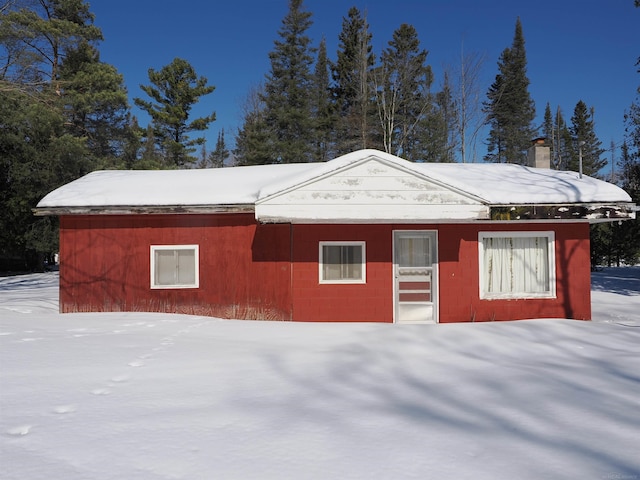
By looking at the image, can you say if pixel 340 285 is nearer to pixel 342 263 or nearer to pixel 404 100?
pixel 342 263

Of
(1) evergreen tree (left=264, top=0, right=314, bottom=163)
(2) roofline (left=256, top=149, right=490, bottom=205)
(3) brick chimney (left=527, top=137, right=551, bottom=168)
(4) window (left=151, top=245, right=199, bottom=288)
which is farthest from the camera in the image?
(1) evergreen tree (left=264, top=0, right=314, bottom=163)

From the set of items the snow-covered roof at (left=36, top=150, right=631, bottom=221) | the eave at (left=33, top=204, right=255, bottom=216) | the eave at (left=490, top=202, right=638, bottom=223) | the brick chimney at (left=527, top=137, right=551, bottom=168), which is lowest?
the eave at (left=490, top=202, right=638, bottom=223)

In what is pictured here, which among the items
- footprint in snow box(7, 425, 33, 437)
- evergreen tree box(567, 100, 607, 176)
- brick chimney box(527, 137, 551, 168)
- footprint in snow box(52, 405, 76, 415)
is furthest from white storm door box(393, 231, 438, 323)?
evergreen tree box(567, 100, 607, 176)

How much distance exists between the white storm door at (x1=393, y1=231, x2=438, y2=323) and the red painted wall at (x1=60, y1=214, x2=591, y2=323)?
0.20 m

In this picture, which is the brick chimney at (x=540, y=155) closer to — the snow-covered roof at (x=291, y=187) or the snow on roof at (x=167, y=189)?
the snow-covered roof at (x=291, y=187)

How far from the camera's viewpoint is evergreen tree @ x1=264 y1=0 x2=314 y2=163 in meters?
30.8

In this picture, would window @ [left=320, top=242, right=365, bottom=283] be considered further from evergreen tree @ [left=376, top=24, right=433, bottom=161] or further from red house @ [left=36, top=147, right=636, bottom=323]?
evergreen tree @ [left=376, top=24, right=433, bottom=161]

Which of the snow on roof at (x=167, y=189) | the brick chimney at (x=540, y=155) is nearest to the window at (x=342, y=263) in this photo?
the snow on roof at (x=167, y=189)

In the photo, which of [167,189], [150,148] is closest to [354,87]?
[150,148]

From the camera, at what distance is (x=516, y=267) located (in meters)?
9.91

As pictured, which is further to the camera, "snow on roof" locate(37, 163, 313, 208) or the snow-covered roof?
"snow on roof" locate(37, 163, 313, 208)

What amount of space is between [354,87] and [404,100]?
5.04m

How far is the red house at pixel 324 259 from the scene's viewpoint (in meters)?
9.70

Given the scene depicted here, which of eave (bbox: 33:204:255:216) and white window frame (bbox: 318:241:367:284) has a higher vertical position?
eave (bbox: 33:204:255:216)
